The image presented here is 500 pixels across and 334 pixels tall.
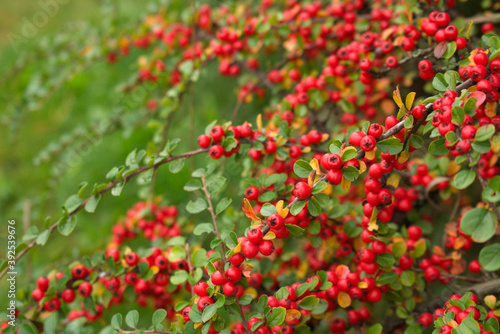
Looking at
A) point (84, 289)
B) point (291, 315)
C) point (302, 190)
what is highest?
point (302, 190)

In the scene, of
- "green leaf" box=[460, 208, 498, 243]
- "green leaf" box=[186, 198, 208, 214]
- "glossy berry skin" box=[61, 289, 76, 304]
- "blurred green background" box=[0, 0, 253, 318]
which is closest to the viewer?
"green leaf" box=[460, 208, 498, 243]

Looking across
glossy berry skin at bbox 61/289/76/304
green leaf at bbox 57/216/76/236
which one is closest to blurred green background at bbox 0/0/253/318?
glossy berry skin at bbox 61/289/76/304

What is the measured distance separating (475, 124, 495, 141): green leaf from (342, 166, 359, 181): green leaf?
23 centimetres

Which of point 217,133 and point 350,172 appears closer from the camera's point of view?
point 350,172

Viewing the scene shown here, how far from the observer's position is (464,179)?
785 millimetres

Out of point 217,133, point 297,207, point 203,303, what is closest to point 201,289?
point 203,303

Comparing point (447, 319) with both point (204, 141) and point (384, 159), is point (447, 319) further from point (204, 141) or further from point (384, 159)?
point (204, 141)

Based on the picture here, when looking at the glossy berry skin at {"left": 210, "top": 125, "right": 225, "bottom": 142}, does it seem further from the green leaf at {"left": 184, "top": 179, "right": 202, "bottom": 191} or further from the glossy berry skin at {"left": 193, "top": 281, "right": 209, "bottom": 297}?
the glossy berry skin at {"left": 193, "top": 281, "right": 209, "bottom": 297}

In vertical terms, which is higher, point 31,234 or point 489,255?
point 31,234

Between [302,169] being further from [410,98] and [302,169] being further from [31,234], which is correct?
[31,234]

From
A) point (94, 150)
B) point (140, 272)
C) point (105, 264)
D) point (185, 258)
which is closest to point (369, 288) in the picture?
point (185, 258)

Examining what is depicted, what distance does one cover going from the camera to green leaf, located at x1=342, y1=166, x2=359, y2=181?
848mm

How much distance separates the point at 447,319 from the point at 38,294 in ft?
3.62

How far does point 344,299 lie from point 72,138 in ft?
5.31
